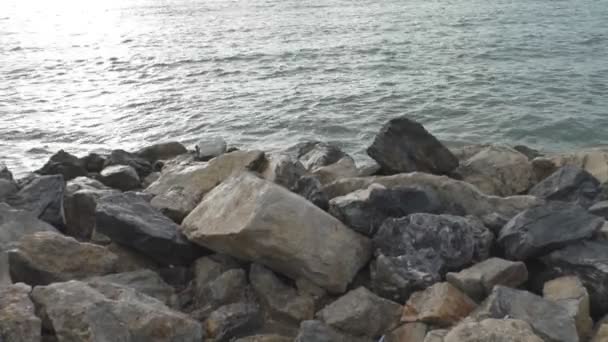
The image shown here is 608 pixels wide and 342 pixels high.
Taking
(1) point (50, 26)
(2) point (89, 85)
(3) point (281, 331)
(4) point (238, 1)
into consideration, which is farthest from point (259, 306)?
(4) point (238, 1)

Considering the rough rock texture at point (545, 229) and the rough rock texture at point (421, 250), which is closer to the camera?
the rough rock texture at point (421, 250)

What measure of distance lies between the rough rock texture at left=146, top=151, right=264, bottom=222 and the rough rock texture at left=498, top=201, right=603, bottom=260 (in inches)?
128

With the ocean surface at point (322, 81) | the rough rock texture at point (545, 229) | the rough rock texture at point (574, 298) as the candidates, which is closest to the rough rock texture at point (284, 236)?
the rough rock texture at point (545, 229)

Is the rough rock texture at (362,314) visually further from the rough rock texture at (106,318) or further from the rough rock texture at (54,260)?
the rough rock texture at (54,260)

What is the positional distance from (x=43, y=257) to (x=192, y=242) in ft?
4.26

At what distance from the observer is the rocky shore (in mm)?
4668

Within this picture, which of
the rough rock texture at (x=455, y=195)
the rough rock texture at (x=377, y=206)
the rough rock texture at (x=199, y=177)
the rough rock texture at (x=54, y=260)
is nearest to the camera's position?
the rough rock texture at (x=54, y=260)

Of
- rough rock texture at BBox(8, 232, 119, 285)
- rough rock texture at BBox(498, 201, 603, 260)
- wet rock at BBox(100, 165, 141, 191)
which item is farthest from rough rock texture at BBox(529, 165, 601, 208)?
wet rock at BBox(100, 165, 141, 191)

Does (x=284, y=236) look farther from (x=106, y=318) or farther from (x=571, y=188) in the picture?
(x=571, y=188)

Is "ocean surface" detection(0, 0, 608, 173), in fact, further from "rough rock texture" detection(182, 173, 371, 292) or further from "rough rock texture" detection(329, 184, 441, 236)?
"rough rock texture" detection(182, 173, 371, 292)

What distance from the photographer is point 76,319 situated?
4.60m

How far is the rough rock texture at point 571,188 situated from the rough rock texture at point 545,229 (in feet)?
4.85

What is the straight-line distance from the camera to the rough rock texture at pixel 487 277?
5070 millimetres

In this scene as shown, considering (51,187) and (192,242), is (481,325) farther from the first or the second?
(51,187)
